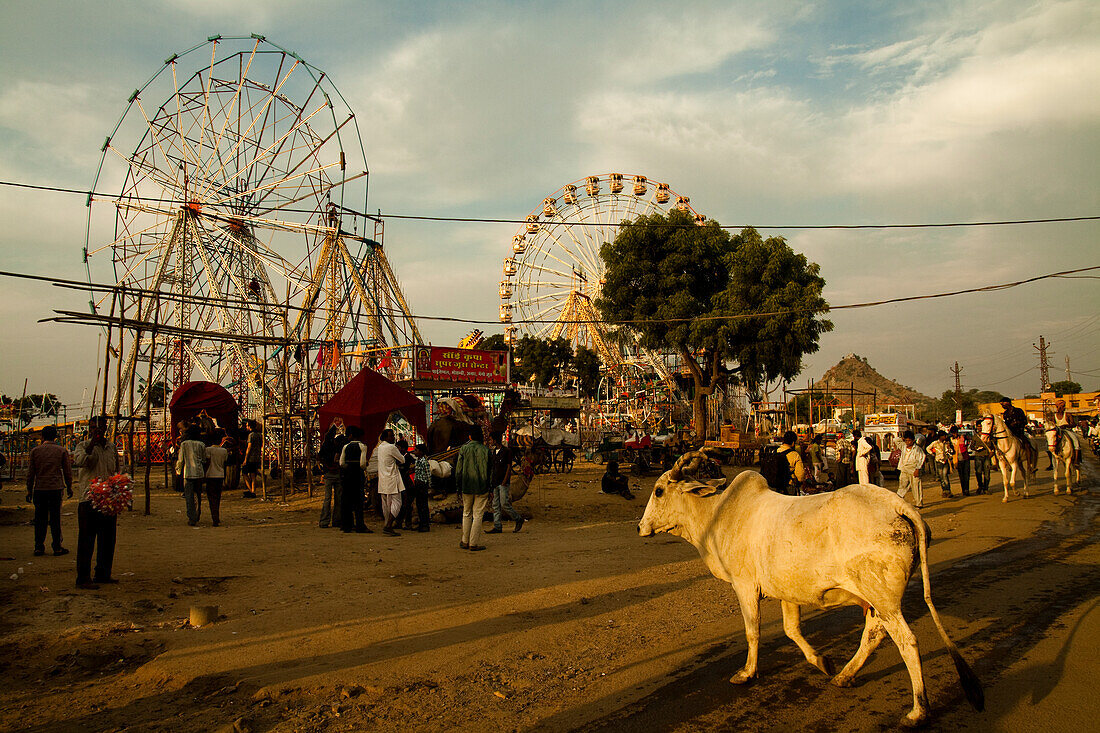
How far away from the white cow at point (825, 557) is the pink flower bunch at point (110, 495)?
613cm

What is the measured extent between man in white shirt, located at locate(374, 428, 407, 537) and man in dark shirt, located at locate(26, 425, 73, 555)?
4.36 m

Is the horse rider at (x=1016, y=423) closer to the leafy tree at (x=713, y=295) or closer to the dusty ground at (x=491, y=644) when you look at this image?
the dusty ground at (x=491, y=644)

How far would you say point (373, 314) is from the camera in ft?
103

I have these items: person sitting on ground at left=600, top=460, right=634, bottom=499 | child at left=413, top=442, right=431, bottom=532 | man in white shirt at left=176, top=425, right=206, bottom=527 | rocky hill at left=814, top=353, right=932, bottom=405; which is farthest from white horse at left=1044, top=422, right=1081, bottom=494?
rocky hill at left=814, top=353, right=932, bottom=405

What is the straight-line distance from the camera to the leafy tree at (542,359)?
5853 centimetres

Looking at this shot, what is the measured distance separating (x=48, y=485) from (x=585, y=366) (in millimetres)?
46469

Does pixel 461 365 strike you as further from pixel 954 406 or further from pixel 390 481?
pixel 954 406

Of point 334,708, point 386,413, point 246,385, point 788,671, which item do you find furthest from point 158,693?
point 246,385

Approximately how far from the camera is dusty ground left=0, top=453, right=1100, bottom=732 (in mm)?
4395

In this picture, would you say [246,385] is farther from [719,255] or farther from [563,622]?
[563,622]

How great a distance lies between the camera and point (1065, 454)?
17.0 m

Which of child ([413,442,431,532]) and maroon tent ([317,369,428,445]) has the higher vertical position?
maroon tent ([317,369,428,445])

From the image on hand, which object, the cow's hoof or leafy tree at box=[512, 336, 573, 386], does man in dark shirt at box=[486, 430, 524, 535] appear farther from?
leafy tree at box=[512, 336, 573, 386]

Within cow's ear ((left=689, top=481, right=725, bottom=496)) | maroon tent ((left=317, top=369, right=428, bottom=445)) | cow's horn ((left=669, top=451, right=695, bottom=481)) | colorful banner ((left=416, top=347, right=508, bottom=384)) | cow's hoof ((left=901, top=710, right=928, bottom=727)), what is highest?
colorful banner ((left=416, top=347, right=508, bottom=384))
